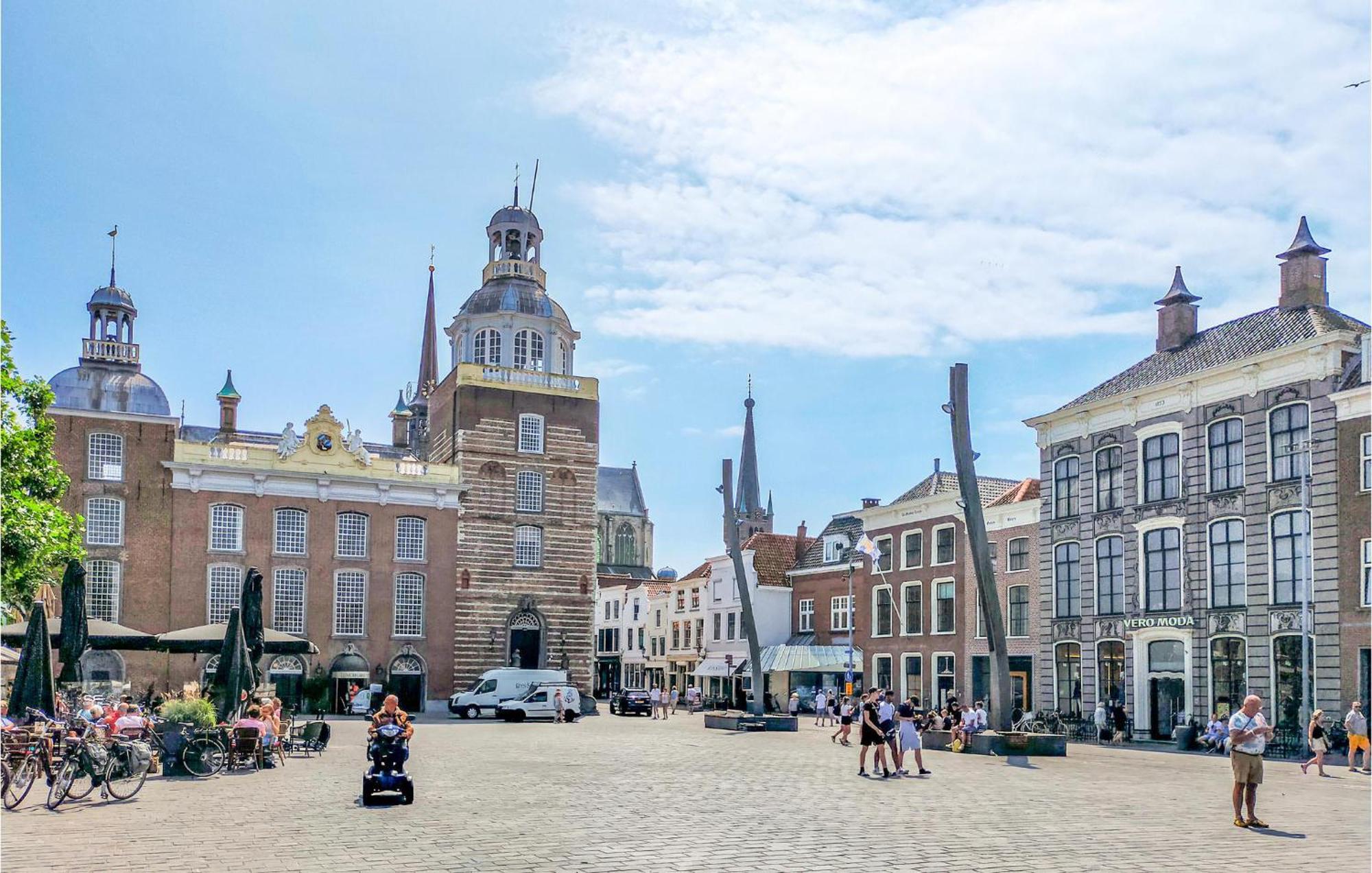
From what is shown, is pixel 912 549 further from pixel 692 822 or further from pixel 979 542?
pixel 692 822

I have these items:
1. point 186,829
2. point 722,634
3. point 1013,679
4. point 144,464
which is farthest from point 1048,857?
point 722,634

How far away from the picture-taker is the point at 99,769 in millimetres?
16812

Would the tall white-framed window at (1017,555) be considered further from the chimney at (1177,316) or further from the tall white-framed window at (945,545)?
the chimney at (1177,316)

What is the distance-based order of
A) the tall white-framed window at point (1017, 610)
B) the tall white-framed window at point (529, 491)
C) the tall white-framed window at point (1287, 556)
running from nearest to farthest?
the tall white-framed window at point (1287, 556), the tall white-framed window at point (1017, 610), the tall white-framed window at point (529, 491)

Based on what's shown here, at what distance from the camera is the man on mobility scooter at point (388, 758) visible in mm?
17312

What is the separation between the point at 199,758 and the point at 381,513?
38.1m

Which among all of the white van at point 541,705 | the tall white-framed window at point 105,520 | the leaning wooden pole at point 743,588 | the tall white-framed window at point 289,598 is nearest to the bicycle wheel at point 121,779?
the leaning wooden pole at point 743,588

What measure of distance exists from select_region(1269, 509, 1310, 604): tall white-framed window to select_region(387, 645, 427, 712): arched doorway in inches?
1380

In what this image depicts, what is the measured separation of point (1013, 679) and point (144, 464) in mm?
35242

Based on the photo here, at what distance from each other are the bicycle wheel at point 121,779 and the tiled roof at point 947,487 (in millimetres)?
42221

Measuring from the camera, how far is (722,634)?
7669 cm

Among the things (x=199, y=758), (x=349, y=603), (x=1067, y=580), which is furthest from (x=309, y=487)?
(x=199, y=758)

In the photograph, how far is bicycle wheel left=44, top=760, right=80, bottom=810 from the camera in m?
16.2

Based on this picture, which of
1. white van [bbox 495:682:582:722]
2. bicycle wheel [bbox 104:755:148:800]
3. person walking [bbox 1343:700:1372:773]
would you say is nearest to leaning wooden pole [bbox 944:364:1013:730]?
person walking [bbox 1343:700:1372:773]
